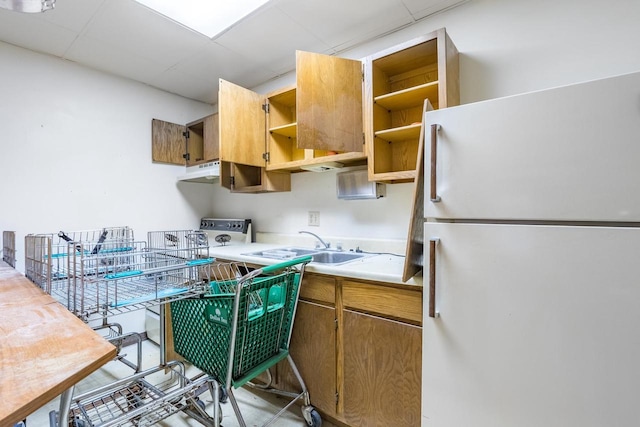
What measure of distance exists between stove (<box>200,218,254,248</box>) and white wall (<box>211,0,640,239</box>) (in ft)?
2.92

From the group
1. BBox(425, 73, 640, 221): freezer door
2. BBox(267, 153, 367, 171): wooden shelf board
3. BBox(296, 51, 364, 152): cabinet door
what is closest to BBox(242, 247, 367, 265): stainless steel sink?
BBox(267, 153, 367, 171): wooden shelf board

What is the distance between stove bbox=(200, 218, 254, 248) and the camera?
8.94ft

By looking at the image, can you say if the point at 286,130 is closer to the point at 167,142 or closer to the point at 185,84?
the point at 185,84

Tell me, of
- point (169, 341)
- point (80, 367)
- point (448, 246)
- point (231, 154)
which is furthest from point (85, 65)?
point (448, 246)

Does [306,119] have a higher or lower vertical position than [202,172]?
higher

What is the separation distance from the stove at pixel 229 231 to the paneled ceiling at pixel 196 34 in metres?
1.39

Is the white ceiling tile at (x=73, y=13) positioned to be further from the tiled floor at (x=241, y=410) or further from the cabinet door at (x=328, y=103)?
the tiled floor at (x=241, y=410)

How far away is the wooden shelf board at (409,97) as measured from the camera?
1.63 metres

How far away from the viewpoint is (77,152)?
2377 mm

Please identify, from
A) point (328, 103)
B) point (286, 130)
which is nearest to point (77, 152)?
point (286, 130)

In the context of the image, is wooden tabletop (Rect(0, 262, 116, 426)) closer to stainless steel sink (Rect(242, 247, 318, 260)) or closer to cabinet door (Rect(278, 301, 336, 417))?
cabinet door (Rect(278, 301, 336, 417))

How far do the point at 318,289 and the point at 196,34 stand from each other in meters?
1.95

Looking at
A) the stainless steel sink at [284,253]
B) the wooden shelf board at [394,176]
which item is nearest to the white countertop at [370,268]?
the stainless steel sink at [284,253]

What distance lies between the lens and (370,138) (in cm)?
177
